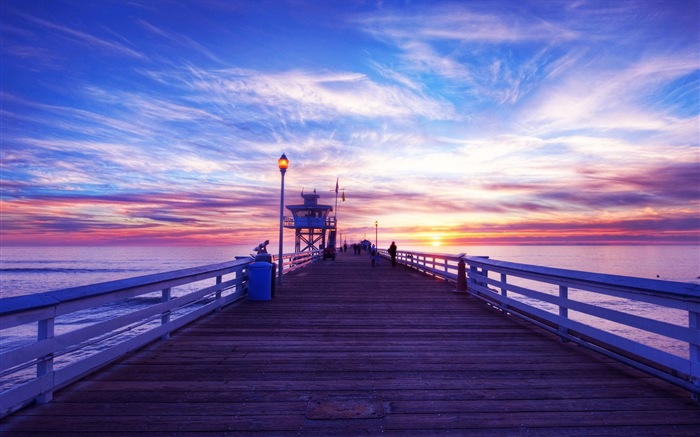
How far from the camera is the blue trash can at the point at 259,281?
11.7 metres

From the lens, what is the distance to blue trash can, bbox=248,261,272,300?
11.7 meters

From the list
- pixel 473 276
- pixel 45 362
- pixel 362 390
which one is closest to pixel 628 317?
pixel 362 390

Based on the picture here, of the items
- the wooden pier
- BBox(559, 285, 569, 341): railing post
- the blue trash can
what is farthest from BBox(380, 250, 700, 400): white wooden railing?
the blue trash can

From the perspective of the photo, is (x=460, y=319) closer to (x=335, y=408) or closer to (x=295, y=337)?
(x=295, y=337)

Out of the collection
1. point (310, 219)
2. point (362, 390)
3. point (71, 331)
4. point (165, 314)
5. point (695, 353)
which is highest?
point (310, 219)

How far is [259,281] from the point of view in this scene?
11789mm

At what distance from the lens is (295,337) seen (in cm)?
742

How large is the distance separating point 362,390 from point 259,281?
7493mm

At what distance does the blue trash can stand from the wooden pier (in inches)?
145

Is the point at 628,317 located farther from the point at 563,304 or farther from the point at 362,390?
the point at 362,390

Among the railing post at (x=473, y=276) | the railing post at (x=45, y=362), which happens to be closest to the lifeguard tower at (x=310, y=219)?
the railing post at (x=473, y=276)

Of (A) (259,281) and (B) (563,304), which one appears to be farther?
(A) (259,281)

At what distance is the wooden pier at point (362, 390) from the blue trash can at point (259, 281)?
3.69 metres

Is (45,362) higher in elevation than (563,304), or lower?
Answer: lower
